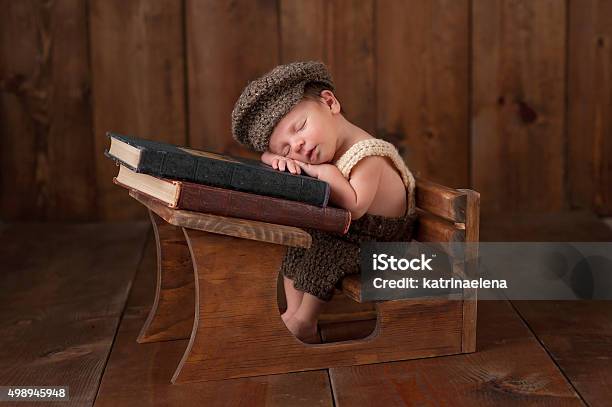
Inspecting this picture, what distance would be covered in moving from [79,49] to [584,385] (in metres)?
1.76

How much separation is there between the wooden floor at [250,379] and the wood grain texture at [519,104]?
92cm

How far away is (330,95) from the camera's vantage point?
5.07ft

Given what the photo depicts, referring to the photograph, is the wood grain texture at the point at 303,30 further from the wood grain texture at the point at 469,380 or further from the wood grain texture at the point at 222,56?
the wood grain texture at the point at 469,380

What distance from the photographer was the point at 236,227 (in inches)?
52.2

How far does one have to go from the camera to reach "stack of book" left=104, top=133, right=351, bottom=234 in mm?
1299

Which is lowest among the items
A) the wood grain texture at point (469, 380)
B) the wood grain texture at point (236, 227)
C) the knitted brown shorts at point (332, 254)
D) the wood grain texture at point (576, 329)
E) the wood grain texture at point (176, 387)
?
the wood grain texture at point (176, 387)

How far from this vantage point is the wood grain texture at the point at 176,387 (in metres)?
1.32

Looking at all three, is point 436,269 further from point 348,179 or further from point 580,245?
point 580,245

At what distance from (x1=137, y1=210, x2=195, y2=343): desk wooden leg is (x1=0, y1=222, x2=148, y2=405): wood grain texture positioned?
91mm

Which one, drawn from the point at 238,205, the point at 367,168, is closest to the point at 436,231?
the point at 367,168

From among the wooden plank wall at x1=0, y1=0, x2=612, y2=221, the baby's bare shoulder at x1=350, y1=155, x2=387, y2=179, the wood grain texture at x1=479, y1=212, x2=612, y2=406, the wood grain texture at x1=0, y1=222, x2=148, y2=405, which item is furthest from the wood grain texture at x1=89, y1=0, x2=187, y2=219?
the baby's bare shoulder at x1=350, y1=155, x2=387, y2=179

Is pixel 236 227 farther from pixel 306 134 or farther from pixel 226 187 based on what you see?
pixel 306 134

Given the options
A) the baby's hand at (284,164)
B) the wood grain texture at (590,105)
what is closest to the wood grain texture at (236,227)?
the baby's hand at (284,164)

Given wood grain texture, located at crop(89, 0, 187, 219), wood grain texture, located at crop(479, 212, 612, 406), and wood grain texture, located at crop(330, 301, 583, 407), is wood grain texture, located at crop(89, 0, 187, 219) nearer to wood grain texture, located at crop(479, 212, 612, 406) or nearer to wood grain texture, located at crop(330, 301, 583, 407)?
wood grain texture, located at crop(479, 212, 612, 406)
